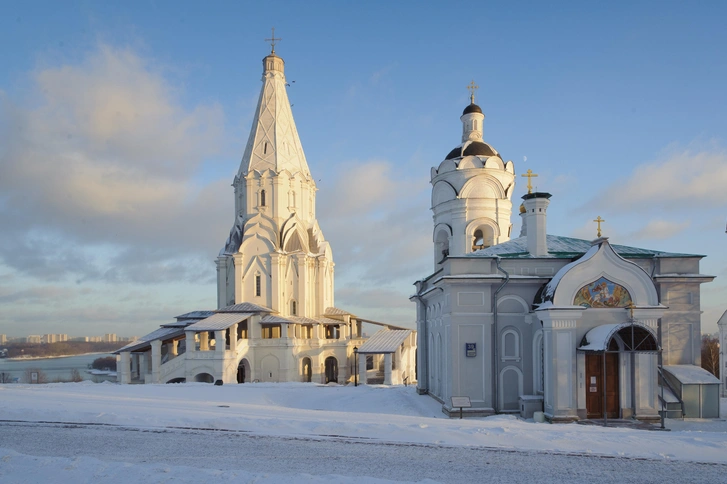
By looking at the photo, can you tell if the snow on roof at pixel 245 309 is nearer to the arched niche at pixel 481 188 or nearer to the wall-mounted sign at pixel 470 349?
the arched niche at pixel 481 188

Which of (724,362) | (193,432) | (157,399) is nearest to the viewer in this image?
(193,432)

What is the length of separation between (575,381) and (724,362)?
26.5 metres

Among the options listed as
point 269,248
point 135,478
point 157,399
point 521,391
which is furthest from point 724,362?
point 135,478

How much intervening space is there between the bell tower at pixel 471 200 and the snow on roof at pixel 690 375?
35.6ft

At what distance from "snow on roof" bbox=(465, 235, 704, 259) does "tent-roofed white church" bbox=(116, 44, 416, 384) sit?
16508mm

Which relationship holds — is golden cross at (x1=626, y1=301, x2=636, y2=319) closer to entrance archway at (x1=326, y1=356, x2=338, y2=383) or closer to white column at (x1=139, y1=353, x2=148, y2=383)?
entrance archway at (x1=326, y1=356, x2=338, y2=383)

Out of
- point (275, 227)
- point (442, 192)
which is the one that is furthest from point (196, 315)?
point (442, 192)

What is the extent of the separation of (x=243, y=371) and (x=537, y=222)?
86.4 feet

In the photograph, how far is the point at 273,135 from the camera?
43.2 m

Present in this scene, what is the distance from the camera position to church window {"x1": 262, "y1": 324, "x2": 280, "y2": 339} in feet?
130

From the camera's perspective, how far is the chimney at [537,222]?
693 inches

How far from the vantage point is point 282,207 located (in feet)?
139

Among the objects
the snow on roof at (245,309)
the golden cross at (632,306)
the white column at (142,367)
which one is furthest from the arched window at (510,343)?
the white column at (142,367)

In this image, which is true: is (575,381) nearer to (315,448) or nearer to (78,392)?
(315,448)
